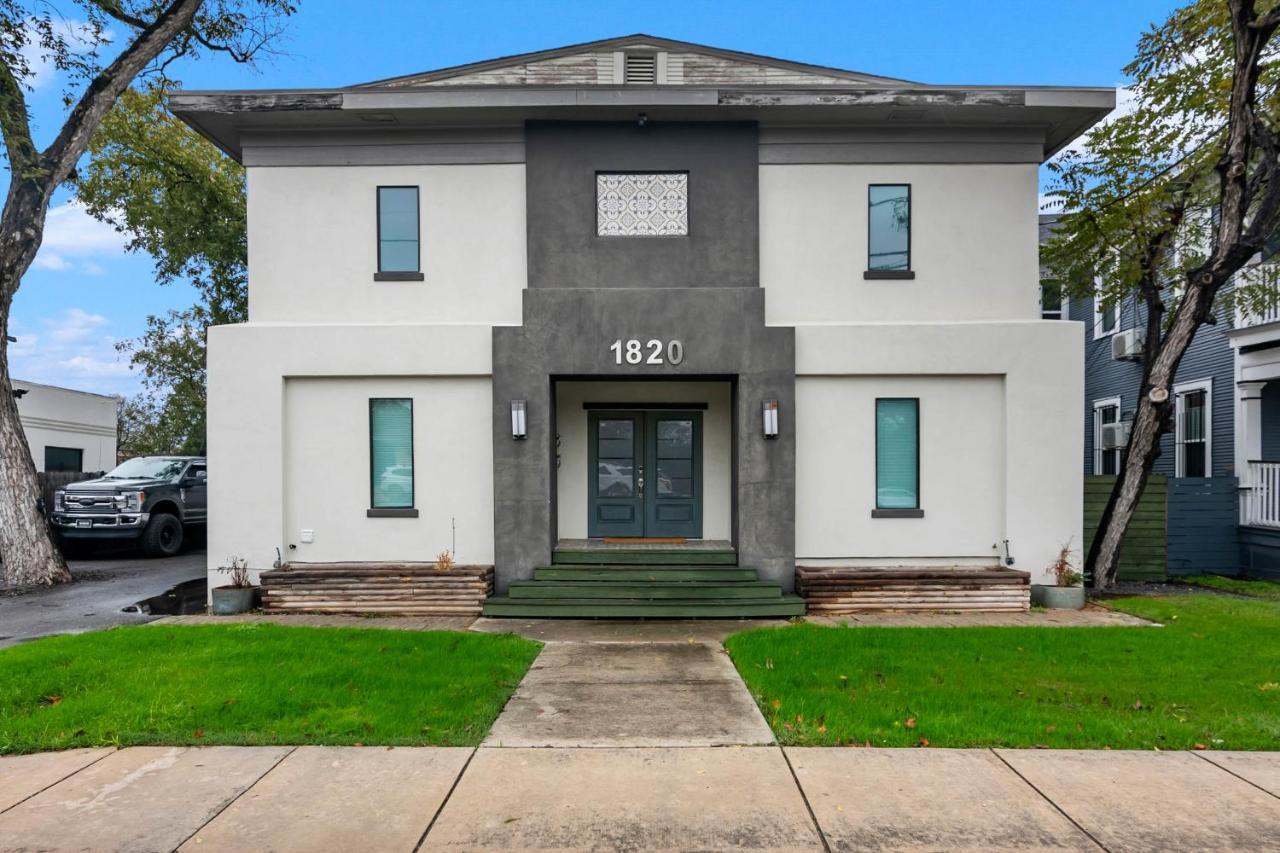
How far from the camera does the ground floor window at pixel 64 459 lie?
83.9 feet

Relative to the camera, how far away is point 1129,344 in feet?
55.9

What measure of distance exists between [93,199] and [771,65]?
1683 cm

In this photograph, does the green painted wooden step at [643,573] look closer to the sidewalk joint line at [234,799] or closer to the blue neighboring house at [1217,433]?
the sidewalk joint line at [234,799]

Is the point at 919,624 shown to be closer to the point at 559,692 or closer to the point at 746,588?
the point at 746,588

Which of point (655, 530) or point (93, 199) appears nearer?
point (655, 530)

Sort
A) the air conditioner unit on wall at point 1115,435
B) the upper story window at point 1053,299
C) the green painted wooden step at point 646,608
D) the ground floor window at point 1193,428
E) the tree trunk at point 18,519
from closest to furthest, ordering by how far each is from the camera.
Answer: the green painted wooden step at point 646,608
the tree trunk at point 18,519
the upper story window at point 1053,299
the ground floor window at point 1193,428
the air conditioner unit on wall at point 1115,435

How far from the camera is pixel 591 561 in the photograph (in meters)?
10.4

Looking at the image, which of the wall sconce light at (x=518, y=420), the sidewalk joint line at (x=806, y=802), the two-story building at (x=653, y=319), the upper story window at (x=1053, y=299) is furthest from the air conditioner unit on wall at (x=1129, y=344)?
the sidewalk joint line at (x=806, y=802)

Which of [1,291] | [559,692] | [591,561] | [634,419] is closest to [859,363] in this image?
[634,419]

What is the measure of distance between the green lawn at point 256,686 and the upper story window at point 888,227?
22.6 ft

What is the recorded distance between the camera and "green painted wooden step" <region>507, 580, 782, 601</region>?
988 centimetres

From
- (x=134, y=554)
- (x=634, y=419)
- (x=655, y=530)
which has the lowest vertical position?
(x=134, y=554)

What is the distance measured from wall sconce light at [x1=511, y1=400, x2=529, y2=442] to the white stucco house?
21.2 meters

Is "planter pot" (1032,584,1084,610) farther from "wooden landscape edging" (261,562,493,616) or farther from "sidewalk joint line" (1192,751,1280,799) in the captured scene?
"wooden landscape edging" (261,562,493,616)
